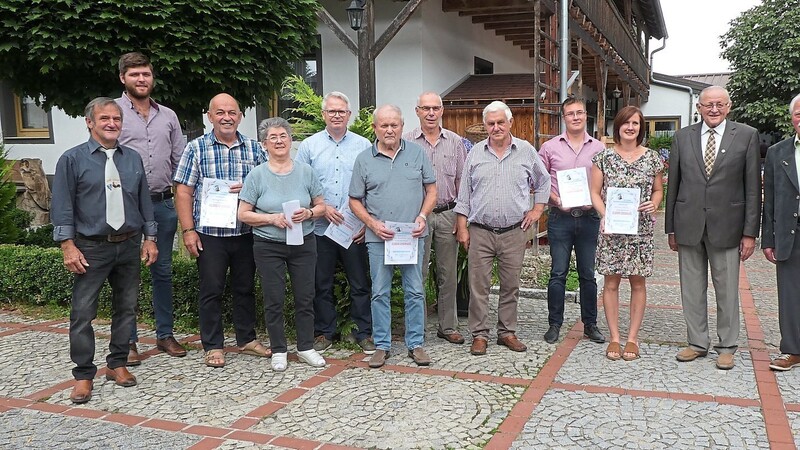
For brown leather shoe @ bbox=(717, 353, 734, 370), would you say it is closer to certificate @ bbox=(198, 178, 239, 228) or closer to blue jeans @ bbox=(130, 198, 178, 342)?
certificate @ bbox=(198, 178, 239, 228)

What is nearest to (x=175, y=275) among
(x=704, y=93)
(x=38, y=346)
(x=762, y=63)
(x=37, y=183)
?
(x=38, y=346)

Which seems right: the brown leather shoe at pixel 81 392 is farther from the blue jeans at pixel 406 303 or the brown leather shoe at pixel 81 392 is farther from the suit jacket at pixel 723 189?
the suit jacket at pixel 723 189

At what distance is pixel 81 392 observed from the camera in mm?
4273

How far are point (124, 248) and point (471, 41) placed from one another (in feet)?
29.9

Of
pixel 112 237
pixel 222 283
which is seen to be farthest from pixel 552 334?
pixel 112 237

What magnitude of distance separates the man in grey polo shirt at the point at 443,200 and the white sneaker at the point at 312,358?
108 cm

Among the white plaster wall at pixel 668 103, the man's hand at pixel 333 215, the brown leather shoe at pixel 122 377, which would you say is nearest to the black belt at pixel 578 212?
the man's hand at pixel 333 215

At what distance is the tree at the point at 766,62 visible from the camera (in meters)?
18.7

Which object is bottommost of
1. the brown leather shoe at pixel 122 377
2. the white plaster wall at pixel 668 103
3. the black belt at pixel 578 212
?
the brown leather shoe at pixel 122 377

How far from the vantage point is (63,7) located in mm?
4992

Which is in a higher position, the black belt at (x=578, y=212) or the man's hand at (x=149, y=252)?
the black belt at (x=578, y=212)

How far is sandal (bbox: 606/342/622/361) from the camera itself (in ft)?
16.4

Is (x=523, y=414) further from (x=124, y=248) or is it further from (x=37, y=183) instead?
(x=37, y=183)

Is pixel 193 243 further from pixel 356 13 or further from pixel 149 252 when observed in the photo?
pixel 356 13
